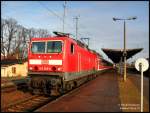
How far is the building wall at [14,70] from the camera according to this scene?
158 feet

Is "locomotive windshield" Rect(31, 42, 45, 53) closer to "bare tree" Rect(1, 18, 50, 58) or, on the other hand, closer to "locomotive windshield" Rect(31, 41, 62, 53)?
"locomotive windshield" Rect(31, 41, 62, 53)

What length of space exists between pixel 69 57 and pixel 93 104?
5.00m

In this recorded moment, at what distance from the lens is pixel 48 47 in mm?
19078

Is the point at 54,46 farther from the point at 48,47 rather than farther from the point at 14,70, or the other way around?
the point at 14,70

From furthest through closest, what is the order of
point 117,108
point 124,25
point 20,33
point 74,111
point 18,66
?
1. point 20,33
2. point 18,66
3. point 124,25
4. point 117,108
5. point 74,111

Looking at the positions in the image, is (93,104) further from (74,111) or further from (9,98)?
(9,98)

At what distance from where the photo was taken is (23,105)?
15.6 meters

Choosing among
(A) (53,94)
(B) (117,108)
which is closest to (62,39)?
(A) (53,94)

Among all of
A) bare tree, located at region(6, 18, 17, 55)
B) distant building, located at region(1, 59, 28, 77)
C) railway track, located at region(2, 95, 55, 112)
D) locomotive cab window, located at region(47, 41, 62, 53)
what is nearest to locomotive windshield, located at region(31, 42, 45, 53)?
locomotive cab window, located at region(47, 41, 62, 53)

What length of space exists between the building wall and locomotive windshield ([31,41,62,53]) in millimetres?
29690

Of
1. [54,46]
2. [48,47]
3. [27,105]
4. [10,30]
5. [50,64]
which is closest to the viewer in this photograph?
[27,105]

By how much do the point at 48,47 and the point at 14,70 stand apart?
1224 inches

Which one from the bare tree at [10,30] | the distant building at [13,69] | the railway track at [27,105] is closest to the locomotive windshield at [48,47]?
the railway track at [27,105]

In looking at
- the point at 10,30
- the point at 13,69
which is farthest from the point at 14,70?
the point at 10,30
